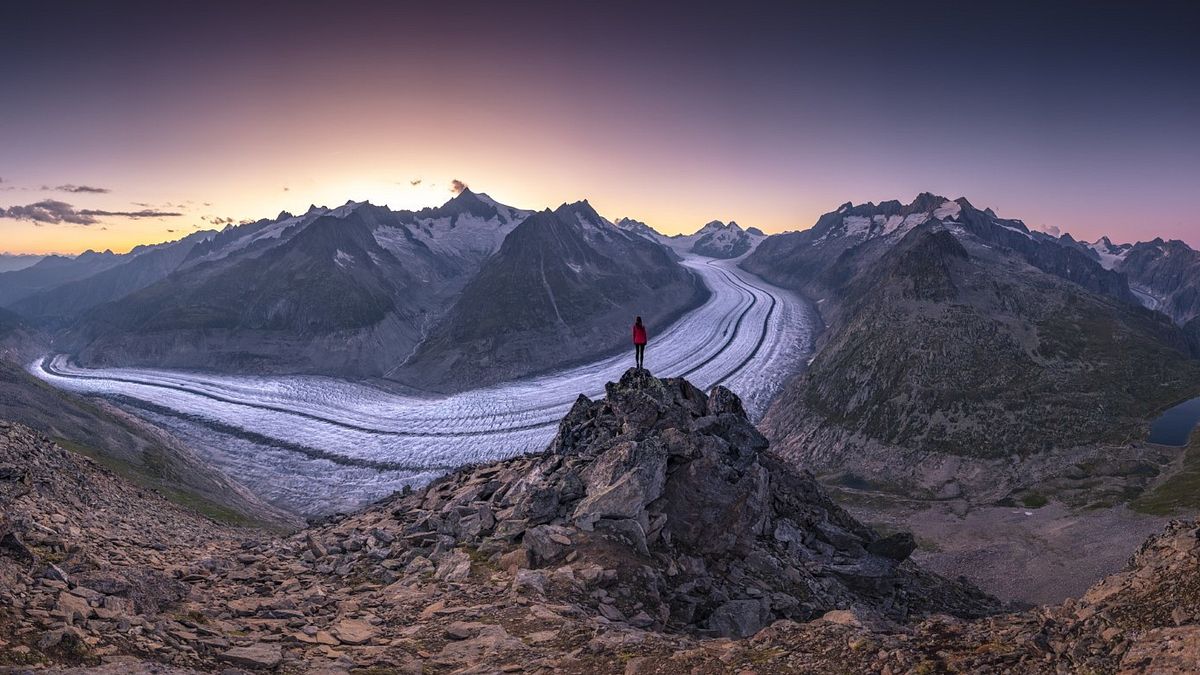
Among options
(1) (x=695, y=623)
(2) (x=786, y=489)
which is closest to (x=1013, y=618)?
(1) (x=695, y=623)

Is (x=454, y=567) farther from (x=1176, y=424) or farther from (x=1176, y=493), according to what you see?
(x=1176, y=424)

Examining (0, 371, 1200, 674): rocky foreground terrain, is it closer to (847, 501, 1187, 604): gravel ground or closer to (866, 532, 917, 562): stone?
(866, 532, 917, 562): stone

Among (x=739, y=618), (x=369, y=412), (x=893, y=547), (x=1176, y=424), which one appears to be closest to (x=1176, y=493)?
(x=1176, y=424)

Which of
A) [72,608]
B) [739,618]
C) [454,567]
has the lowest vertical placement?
[739,618]

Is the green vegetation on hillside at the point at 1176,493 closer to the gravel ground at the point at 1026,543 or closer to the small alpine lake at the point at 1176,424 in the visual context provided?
the gravel ground at the point at 1026,543

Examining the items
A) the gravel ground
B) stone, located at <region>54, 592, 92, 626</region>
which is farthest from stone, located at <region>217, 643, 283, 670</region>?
the gravel ground
